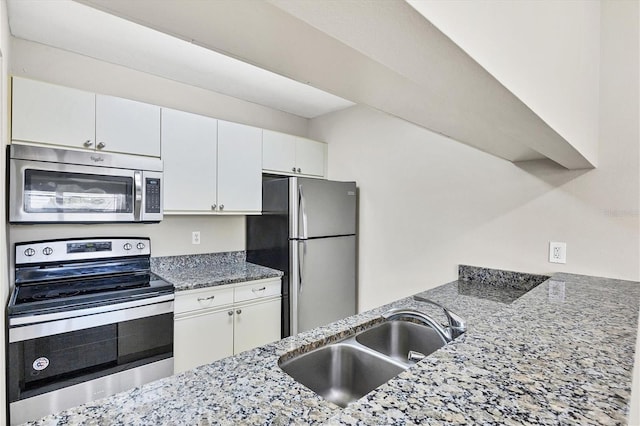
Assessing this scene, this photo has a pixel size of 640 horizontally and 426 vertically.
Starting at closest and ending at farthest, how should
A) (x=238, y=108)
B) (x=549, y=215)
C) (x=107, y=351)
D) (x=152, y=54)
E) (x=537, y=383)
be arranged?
(x=537, y=383) < (x=107, y=351) < (x=549, y=215) < (x=152, y=54) < (x=238, y=108)

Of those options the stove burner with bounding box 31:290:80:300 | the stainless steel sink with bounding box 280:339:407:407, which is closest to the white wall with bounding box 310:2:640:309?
the stainless steel sink with bounding box 280:339:407:407

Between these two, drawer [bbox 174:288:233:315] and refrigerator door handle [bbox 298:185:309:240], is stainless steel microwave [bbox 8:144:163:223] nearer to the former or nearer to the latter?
drawer [bbox 174:288:233:315]

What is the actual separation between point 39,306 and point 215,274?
1040mm

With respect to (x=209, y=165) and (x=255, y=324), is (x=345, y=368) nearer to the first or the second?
(x=255, y=324)

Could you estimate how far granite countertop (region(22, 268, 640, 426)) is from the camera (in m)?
0.53

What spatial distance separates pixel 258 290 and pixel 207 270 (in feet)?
1.58

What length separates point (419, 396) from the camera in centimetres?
57

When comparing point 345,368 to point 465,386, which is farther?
point 345,368

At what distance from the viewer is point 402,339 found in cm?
149

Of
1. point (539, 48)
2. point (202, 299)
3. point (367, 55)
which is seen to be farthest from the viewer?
point (202, 299)

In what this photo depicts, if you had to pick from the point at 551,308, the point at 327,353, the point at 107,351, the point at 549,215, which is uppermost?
the point at 549,215

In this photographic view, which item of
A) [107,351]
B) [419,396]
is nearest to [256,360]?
[419,396]

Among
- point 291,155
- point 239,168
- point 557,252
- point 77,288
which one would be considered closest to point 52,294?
point 77,288

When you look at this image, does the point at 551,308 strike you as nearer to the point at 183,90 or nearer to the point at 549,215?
the point at 549,215
